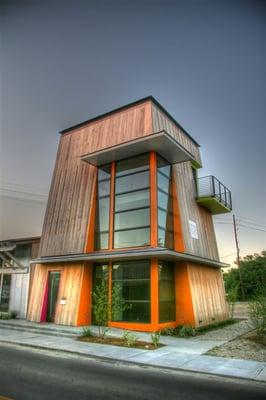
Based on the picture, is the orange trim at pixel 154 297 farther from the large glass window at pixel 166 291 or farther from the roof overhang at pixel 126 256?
the roof overhang at pixel 126 256

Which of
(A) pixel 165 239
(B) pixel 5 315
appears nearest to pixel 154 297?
(A) pixel 165 239

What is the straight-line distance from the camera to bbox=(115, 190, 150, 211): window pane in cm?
1482

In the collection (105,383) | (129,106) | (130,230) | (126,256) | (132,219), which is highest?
(129,106)

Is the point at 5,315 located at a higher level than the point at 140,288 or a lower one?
lower

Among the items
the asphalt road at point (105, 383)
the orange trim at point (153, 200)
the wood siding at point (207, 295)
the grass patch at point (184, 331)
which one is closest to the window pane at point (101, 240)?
the orange trim at point (153, 200)

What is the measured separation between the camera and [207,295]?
16.4 metres

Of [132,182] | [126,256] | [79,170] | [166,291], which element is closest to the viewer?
[126,256]

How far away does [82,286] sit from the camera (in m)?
14.8

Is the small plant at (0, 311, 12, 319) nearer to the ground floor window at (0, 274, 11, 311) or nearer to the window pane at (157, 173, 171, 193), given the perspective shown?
the ground floor window at (0, 274, 11, 311)

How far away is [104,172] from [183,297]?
7883 mm

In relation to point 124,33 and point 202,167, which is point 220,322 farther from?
point 124,33

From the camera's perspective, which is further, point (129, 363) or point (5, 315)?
point (5, 315)

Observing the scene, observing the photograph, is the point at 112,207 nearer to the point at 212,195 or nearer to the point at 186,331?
the point at 212,195

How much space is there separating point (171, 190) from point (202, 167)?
19.9 feet
